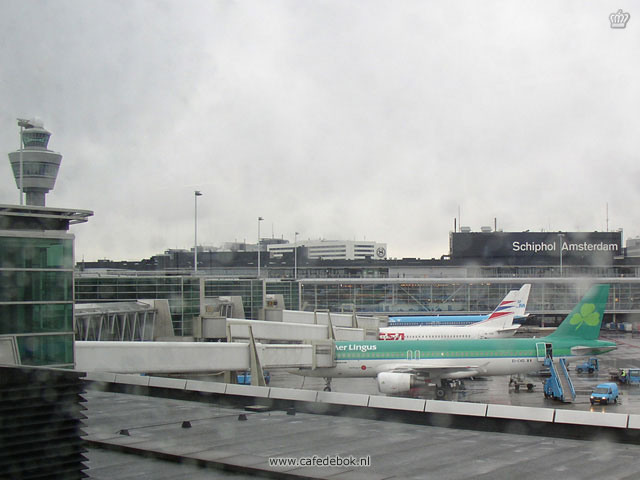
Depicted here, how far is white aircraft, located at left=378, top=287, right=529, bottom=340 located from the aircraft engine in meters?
19.8

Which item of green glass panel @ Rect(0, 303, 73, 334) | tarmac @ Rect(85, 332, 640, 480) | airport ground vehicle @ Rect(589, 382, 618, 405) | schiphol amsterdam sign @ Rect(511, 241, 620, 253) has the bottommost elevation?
airport ground vehicle @ Rect(589, 382, 618, 405)

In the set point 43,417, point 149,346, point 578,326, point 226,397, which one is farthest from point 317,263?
point 43,417

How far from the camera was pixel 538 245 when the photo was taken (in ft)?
351

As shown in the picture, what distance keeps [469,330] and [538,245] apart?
4998cm

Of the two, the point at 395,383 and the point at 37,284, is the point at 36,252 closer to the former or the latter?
the point at 37,284

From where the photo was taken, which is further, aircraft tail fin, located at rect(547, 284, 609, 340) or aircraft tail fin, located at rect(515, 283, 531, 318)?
aircraft tail fin, located at rect(515, 283, 531, 318)

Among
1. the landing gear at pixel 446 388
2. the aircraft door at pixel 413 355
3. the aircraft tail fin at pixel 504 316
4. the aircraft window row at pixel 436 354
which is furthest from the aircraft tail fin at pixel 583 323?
the aircraft tail fin at pixel 504 316

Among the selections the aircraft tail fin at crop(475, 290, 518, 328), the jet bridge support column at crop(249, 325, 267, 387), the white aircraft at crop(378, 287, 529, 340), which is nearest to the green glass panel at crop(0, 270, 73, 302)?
the jet bridge support column at crop(249, 325, 267, 387)

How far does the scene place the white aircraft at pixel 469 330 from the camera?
57719 millimetres

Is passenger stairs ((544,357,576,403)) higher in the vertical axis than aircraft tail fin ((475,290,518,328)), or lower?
lower

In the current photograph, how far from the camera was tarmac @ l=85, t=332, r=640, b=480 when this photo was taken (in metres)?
10.4

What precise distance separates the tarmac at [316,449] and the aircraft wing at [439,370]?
2422cm

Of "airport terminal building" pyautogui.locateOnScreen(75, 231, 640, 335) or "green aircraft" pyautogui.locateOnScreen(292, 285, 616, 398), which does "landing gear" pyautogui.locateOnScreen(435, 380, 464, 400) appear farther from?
"airport terminal building" pyautogui.locateOnScreen(75, 231, 640, 335)

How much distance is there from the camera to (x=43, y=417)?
8805 mm
